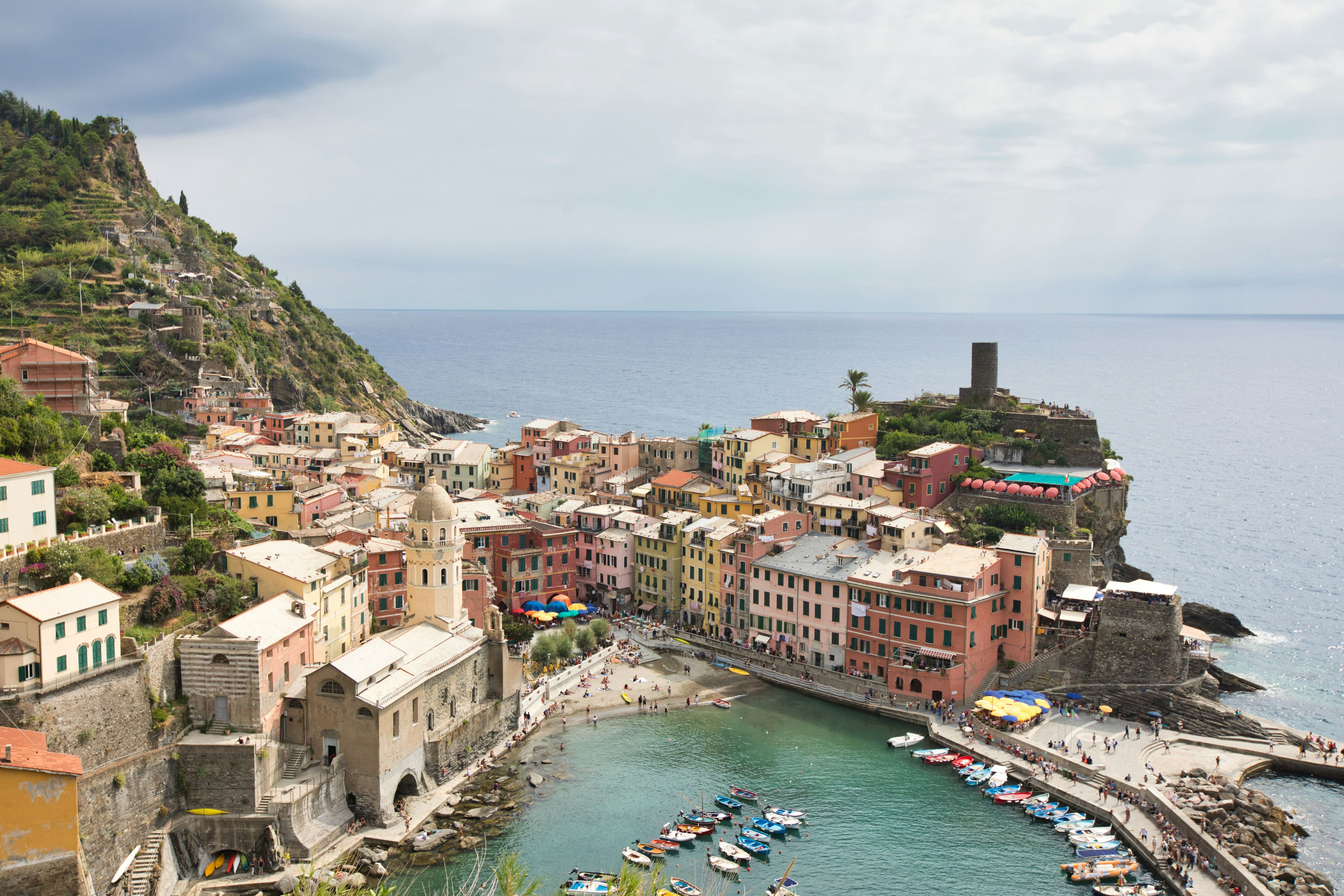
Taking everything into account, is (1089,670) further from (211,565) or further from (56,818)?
(56,818)

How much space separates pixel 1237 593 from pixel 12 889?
7706 centimetres

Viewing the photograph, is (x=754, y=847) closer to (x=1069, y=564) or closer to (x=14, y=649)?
(x=14, y=649)

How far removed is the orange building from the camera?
56.9m

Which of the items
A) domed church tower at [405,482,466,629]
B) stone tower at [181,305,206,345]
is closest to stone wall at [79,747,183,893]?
domed church tower at [405,482,466,629]

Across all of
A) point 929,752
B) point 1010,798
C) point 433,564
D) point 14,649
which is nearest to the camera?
point 14,649

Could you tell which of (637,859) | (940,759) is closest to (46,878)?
(637,859)

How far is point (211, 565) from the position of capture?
46.5 m

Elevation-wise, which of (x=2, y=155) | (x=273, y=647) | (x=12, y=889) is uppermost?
(x=2, y=155)

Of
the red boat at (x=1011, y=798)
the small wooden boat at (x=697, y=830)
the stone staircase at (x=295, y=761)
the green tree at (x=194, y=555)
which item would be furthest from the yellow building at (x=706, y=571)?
the stone staircase at (x=295, y=761)

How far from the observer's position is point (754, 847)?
40312 millimetres

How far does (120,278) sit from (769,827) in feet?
268

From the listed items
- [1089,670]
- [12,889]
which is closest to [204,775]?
[12,889]

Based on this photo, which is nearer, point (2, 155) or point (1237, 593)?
point (1237, 593)

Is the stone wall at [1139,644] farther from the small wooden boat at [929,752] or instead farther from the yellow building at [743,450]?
the yellow building at [743,450]
